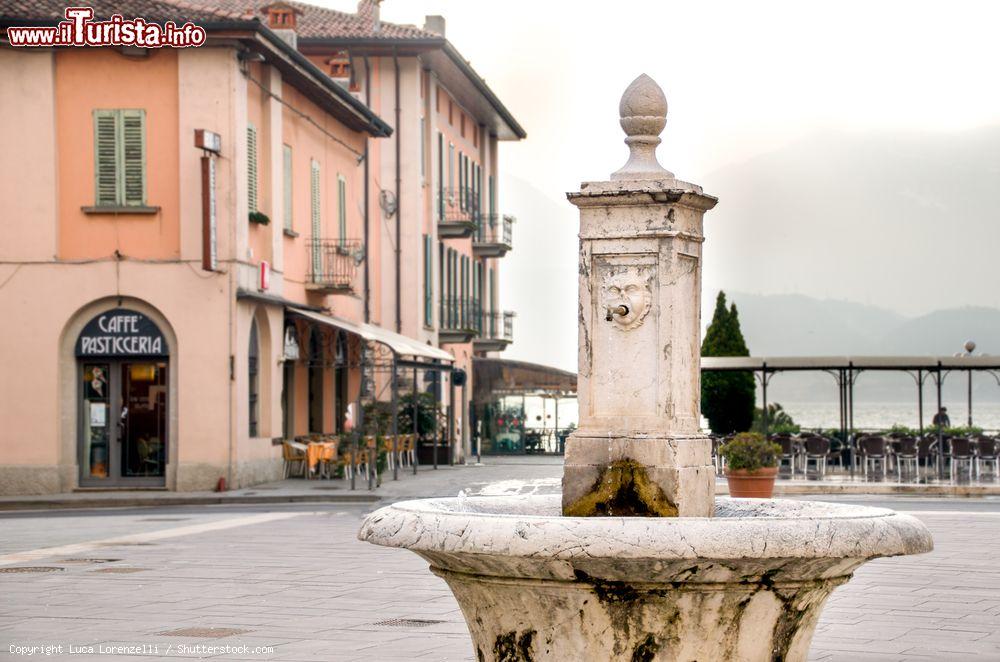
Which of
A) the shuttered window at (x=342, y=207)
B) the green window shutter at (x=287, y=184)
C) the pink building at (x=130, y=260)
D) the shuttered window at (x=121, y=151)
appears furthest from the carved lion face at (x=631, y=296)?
the shuttered window at (x=342, y=207)

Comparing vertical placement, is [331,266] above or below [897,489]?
above

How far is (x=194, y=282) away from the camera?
2506cm

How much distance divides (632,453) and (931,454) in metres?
26.0

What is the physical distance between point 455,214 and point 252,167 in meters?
16.2

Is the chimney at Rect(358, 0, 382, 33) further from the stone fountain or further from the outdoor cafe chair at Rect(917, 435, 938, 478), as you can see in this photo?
the stone fountain

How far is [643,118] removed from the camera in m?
6.62

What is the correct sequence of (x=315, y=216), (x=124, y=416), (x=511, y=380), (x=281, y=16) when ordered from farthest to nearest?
(x=511, y=380) < (x=281, y=16) < (x=315, y=216) < (x=124, y=416)

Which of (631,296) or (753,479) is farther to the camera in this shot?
(753,479)

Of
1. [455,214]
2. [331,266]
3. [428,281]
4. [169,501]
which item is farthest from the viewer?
[455,214]

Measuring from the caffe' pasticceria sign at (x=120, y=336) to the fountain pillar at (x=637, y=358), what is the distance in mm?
19926

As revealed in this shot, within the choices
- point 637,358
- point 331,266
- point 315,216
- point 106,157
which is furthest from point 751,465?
point 637,358

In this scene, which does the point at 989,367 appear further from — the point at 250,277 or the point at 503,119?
the point at 503,119

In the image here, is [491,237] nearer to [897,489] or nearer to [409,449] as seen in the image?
[409,449]

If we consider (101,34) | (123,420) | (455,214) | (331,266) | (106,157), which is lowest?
(123,420)
